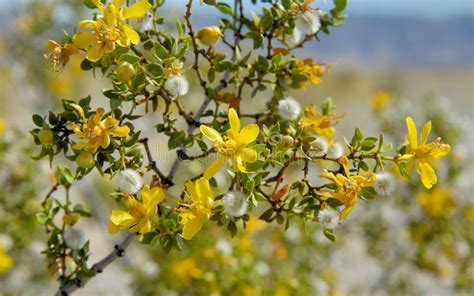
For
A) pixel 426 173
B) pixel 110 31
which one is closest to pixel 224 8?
pixel 110 31

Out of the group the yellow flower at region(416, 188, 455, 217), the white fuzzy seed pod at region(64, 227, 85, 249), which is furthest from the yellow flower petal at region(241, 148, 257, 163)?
the yellow flower at region(416, 188, 455, 217)

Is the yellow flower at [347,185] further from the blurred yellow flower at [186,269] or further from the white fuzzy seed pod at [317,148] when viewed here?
the blurred yellow flower at [186,269]

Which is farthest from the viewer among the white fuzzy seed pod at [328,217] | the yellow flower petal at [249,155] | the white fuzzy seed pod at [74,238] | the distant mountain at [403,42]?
the distant mountain at [403,42]

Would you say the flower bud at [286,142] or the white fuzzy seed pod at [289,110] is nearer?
the flower bud at [286,142]

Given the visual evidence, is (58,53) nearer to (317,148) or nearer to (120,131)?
(120,131)

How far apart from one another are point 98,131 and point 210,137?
0.20m

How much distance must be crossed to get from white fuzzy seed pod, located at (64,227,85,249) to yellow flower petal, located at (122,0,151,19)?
57 centimetres

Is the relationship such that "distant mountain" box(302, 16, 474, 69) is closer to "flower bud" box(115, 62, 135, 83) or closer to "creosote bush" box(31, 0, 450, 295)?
"creosote bush" box(31, 0, 450, 295)

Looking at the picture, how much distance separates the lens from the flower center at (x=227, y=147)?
3.50 feet

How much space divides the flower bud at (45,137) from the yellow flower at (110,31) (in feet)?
0.62

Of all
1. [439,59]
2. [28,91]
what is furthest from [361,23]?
[28,91]

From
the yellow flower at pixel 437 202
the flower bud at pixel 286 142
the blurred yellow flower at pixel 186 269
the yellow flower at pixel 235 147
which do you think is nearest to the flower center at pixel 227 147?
the yellow flower at pixel 235 147

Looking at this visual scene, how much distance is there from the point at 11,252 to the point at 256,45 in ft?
7.01

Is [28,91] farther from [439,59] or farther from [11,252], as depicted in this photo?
[439,59]
